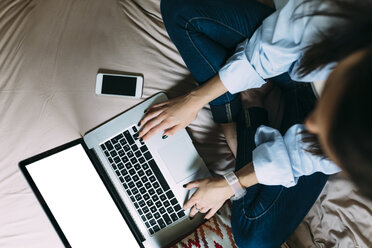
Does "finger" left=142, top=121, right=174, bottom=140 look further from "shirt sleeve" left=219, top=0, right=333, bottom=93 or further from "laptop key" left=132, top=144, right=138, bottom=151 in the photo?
"shirt sleeve" left=219, top=0, right=333, bottom=93

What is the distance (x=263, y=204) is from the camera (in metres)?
0.91

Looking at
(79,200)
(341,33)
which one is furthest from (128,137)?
(341,33)

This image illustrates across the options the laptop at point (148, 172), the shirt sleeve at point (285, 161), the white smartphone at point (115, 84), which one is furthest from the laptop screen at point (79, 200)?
the shirt sleeve at point (285, 161)

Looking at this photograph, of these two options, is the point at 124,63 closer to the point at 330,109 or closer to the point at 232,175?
the point at 232,175

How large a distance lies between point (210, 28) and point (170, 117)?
27 centimetres

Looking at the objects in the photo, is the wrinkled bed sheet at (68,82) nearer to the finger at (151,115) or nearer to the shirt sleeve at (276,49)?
the finger at (151,115)

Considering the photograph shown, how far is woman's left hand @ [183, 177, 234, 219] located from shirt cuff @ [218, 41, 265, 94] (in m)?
0.26

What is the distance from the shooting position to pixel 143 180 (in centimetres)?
92

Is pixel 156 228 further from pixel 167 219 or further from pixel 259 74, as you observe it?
pixel 259 74

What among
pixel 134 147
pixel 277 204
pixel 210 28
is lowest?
pixel 277 204

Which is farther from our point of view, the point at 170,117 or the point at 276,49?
the point at 170,117

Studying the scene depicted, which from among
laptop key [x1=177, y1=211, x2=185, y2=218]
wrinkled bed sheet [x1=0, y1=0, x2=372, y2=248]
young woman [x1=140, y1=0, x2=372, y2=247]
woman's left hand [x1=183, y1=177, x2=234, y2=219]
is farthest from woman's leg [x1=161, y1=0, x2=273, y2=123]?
laptop key [x1=177, y1=211, x2=185, y2=218]

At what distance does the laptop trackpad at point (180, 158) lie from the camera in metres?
0.92

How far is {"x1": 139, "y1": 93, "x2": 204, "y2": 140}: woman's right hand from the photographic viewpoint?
90 cm
